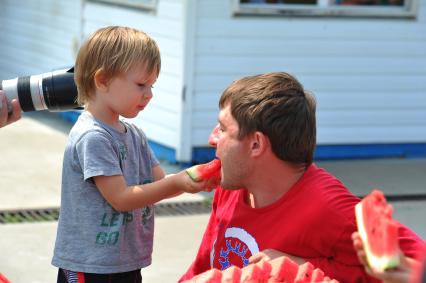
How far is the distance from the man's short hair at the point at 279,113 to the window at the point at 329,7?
4815 millimetres

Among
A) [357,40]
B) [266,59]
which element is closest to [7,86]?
[266,59]

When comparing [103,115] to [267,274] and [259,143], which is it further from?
[267,274]

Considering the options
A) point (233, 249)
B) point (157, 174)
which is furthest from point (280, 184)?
point (157, 174)

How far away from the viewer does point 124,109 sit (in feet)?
9.76

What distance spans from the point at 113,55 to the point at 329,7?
5154 mm

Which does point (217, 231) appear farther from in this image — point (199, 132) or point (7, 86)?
point (199, 132)

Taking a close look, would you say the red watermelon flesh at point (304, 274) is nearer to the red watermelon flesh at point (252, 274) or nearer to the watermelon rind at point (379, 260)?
the red watermelon flesh at point (252, 274)

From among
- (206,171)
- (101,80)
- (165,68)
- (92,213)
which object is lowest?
(165,68)

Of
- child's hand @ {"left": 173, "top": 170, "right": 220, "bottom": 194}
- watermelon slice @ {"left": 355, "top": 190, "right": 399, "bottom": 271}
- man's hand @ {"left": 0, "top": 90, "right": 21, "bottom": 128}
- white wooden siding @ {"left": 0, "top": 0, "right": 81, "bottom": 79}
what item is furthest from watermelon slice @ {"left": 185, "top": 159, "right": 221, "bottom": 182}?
white wooden siding @ {"left": 0, "top": 0, "right": 81, "bottom": 79}

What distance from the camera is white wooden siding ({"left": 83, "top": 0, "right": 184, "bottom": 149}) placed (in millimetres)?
7352

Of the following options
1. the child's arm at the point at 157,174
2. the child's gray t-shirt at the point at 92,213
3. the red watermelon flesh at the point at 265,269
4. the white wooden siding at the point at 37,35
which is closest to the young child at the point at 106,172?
the child's gray t-shirt at the point at 92,213

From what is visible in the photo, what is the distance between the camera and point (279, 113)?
8.43 ft

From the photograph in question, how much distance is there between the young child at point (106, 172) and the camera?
292 centimetres

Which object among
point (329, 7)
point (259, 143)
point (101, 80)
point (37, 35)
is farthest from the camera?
point (37, 35)
